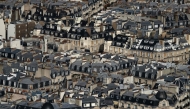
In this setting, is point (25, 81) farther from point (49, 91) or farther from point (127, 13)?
point (127, 13)

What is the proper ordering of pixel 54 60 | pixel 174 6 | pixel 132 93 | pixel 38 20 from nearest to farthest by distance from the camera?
pixel 132 93, pixel 54 60, pixel 38 20, pixel 174 6

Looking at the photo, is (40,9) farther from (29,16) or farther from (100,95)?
(100,95)

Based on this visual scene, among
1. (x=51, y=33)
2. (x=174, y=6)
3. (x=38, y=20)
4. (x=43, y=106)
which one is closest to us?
(x=43, y=106)

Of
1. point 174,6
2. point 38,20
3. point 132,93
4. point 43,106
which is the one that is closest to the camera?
point 43,106

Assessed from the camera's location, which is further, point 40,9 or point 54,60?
point 40,9

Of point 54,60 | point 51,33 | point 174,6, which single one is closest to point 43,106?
point 54,60

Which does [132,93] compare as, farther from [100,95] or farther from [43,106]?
[43,106]

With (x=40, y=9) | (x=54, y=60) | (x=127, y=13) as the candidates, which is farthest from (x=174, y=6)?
(x=54, y=60)

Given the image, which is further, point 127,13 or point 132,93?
point 127,13

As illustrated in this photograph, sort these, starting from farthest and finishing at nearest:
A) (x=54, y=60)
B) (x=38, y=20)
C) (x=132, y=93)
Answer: (x=38, y=20) → (x=54, y=60) → (x=132, y=93)

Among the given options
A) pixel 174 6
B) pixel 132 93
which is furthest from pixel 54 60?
pixel 174 6
